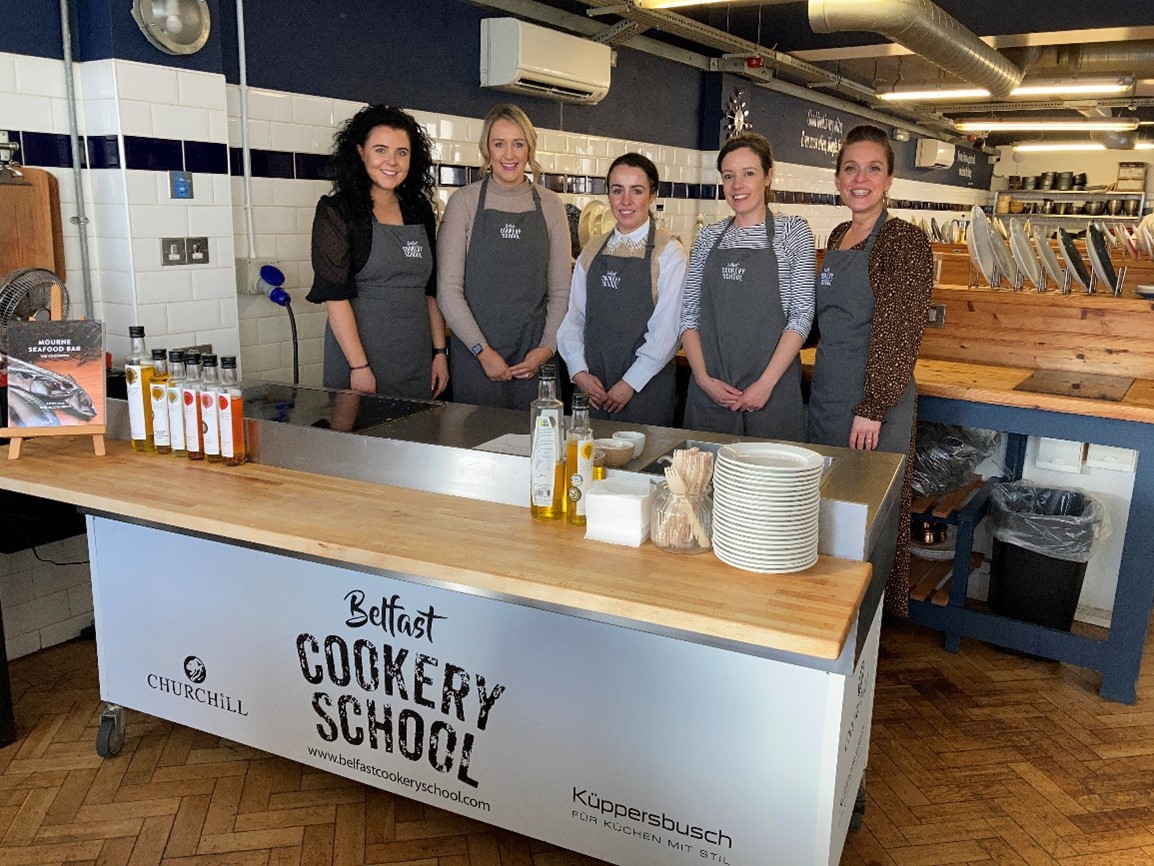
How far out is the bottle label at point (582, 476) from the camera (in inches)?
90.0

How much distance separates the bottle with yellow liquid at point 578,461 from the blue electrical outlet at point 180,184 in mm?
2194

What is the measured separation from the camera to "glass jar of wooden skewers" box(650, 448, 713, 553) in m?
2.12

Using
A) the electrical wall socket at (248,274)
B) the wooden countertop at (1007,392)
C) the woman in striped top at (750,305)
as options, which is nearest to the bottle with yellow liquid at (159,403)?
the electrical wall socket at (248,274)

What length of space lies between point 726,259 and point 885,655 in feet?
5.37

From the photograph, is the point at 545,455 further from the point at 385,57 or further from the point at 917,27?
the point at 917,27

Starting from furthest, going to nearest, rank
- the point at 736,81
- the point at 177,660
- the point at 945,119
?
the point at 945,119
the point at 736,81
the point at 177,660

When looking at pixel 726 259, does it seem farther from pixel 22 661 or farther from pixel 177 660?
pixel 22 661

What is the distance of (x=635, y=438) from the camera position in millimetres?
2539

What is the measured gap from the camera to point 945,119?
11.4 metres

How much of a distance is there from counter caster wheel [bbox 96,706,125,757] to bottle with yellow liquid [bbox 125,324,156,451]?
0.79m

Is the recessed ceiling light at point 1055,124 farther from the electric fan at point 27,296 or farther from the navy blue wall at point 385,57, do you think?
the electric fan at point 27,296

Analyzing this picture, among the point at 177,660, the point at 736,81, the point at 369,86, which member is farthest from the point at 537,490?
the point at 736,81

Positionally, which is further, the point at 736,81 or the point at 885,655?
the point at 736,81


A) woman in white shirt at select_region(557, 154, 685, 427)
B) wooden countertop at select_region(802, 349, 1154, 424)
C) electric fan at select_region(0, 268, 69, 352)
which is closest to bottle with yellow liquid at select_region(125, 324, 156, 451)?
electric fan at select_region(0, 268, 69, 352)
